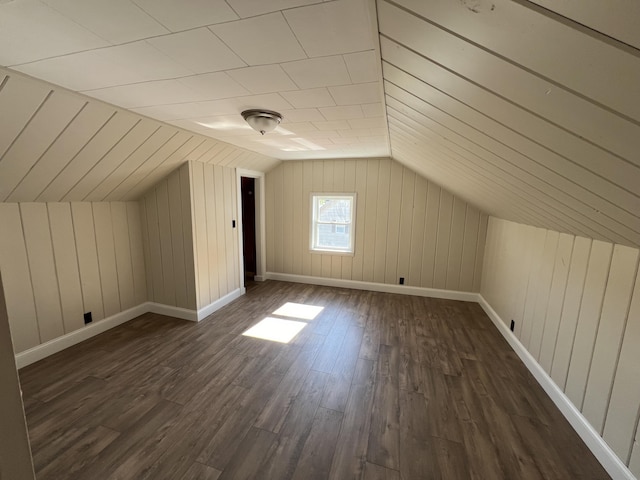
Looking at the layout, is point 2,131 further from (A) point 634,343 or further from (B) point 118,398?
(A) point 634,343

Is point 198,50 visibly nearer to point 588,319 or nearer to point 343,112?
point 343,112

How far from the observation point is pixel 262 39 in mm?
1121

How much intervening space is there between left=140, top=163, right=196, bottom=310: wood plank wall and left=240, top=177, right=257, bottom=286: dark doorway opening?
5.16 feet

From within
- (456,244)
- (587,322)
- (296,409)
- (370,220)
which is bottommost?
(296,409)

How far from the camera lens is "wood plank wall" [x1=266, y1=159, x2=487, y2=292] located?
407 cm

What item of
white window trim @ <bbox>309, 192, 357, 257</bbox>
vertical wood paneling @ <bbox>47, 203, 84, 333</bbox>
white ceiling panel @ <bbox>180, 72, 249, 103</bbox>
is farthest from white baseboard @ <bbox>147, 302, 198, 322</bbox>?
white ceiling panel @ <bbox>180, 72, 249, 103</bbox>

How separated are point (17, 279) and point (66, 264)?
389 millimetres

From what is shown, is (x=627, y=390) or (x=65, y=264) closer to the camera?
(x=627, y=390)

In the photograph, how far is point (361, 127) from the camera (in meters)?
2.45

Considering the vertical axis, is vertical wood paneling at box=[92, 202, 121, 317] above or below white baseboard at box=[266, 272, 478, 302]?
above

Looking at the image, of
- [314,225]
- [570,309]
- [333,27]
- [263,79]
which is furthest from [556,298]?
[314,225]

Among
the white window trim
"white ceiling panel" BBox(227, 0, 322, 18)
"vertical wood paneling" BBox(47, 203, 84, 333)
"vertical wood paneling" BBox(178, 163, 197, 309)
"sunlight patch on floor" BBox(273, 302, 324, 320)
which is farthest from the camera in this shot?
the white window trim

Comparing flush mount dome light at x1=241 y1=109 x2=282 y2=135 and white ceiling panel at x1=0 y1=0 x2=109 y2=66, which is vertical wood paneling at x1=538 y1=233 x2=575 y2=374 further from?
white ceiling panel at x1=0 y1=0 x2=109 y2=66

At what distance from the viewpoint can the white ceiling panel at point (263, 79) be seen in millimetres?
1379
